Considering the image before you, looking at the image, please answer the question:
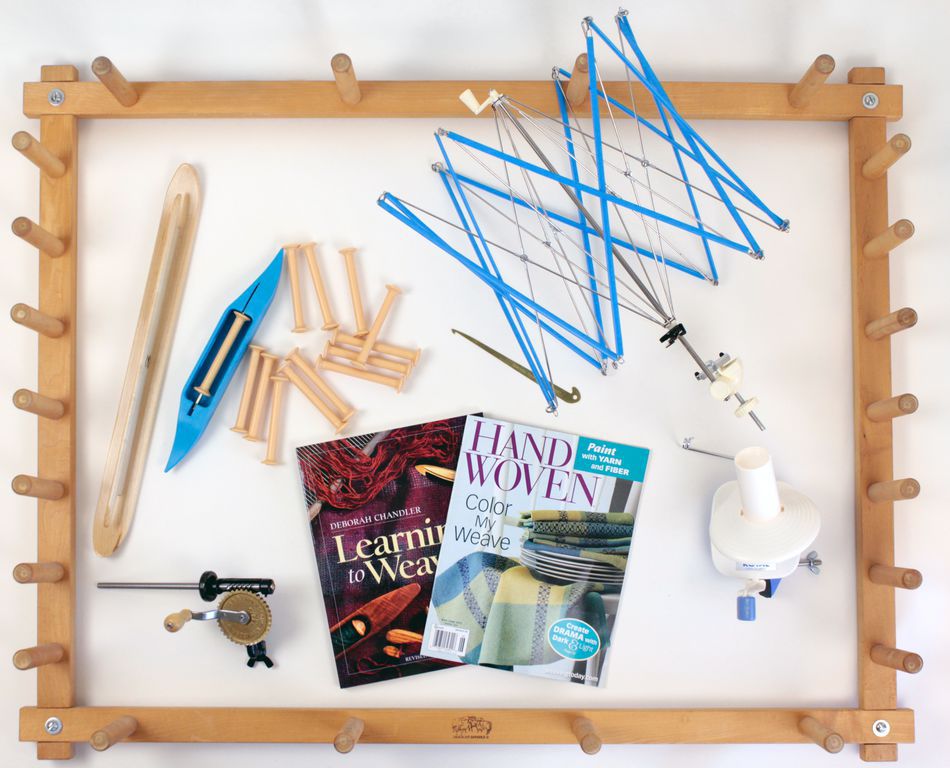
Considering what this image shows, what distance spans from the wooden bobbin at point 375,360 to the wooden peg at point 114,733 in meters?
0.68

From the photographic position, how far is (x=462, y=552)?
4.67 ft

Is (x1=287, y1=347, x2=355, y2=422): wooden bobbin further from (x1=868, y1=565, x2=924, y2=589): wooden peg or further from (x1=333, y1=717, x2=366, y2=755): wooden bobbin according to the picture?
(x1=868, y1=565, x2=924, y2=589): wooden peg

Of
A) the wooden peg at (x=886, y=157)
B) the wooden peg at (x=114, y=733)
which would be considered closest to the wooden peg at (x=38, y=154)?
the wooden peg at (x=114, y=733)

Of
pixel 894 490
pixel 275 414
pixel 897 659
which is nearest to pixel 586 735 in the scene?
pixel 897 659

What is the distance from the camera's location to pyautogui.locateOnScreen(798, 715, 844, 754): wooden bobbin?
129 cm

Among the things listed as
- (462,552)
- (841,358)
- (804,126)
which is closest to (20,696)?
(462,552)

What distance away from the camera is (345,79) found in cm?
130

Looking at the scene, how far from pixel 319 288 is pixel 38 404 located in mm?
473

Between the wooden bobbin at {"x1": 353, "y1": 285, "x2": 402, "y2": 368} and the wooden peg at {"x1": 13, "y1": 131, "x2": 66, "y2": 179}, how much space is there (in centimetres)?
58

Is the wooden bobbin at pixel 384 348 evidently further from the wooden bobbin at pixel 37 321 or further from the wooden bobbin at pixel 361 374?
the wooden bobbin at pixel 37 321

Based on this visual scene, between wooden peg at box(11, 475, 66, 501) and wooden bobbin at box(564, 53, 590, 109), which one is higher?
wooden bobbin at box(564, 53, 590, 109)

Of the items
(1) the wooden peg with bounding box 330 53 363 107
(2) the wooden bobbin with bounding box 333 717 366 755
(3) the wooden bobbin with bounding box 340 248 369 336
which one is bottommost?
(2) the wooden bobbin with bounding box 333 717 366 755

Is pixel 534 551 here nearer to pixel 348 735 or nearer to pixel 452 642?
pixel 452 642

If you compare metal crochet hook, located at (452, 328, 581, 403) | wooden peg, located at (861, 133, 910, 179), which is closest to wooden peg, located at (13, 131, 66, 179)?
metal crochet hook, located at (452, 328, 581, 403)
